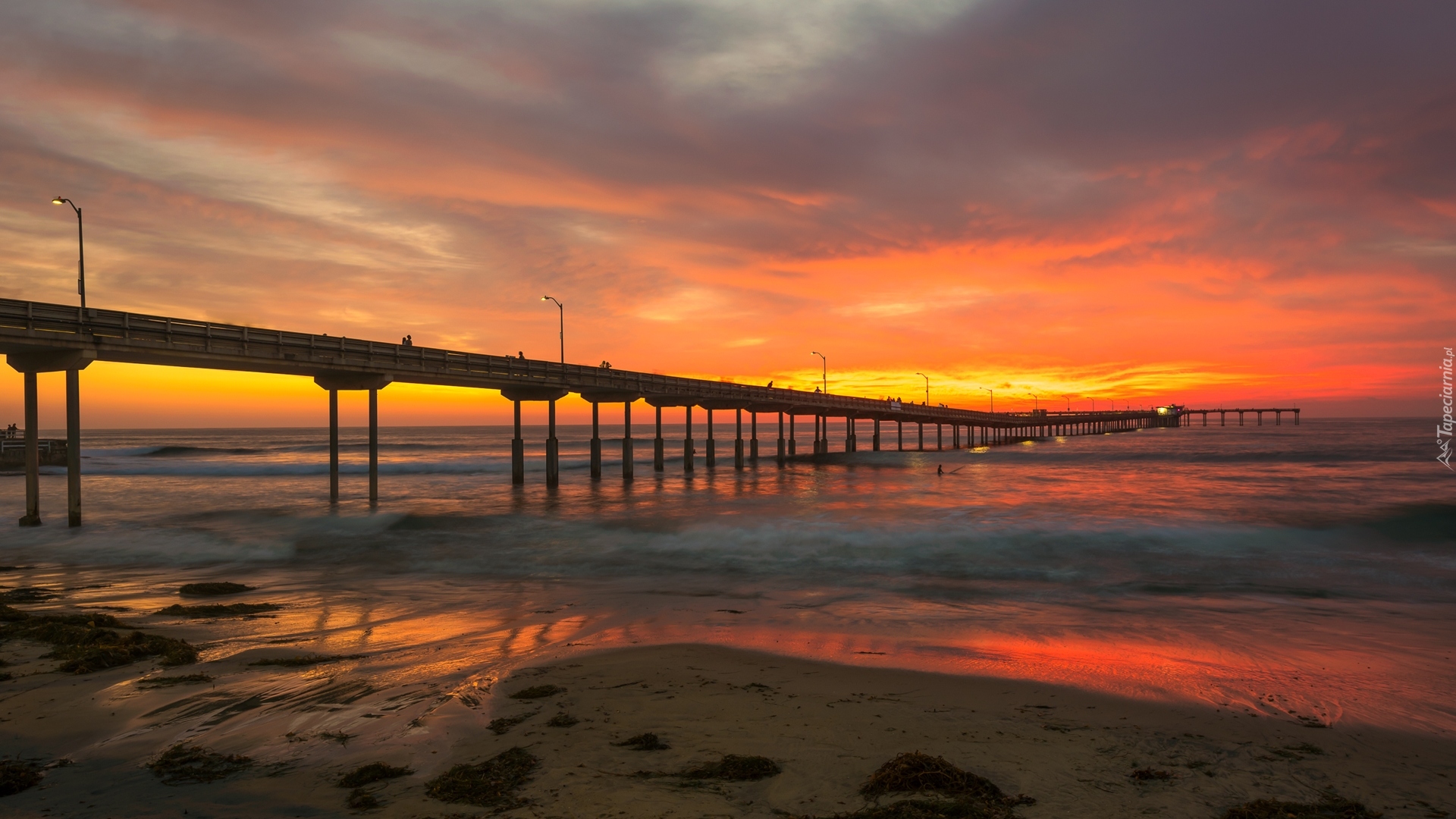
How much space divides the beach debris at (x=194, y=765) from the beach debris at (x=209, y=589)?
1054 cm

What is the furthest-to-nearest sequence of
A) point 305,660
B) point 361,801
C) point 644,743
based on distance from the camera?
point 305,660 < point 644,743 < point 361,801

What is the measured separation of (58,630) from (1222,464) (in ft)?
297

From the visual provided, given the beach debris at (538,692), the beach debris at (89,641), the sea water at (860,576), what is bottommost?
the sea water at (860,576)

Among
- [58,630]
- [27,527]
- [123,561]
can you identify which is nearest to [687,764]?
[58,630]

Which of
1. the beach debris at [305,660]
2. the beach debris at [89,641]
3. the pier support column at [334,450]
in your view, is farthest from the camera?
the pier support column at [334,450]

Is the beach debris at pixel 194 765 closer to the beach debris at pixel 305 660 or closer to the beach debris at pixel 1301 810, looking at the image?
the beach debris at pixel 305 660

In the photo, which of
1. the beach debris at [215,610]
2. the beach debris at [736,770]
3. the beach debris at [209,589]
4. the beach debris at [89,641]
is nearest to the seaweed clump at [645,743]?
the beach debris at [736,770]

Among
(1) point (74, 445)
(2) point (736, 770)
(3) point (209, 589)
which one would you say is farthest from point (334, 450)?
(2) point (736, 770)

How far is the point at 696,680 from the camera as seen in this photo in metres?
9.52

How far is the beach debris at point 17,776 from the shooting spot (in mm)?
5973

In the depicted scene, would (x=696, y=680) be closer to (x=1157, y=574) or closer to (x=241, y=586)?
(x=241, y=586)

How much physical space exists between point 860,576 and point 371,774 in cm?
1607

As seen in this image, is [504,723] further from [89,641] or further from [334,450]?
[334,450]

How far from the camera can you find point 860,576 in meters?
20.8
